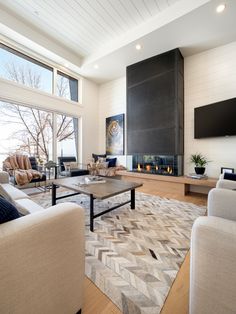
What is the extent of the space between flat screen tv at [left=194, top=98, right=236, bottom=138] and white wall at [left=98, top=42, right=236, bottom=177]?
23 centimetres

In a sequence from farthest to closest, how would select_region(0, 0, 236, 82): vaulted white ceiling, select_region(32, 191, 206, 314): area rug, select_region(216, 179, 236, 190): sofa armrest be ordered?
select_region(0, 0, 236, 82): vaulted white ceiling, select_region(216, 179, 236, 190): sofa armrest, select_region(32, 191, 206, 314): area rug

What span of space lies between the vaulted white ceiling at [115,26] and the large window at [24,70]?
0.37 m

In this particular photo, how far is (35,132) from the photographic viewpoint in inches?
171

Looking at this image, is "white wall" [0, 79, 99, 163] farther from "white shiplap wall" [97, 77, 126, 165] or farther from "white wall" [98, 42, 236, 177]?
"white wall" [98, 42, 236, 177]

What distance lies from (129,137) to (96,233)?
10.3 feet

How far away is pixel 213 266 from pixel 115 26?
14.3ft

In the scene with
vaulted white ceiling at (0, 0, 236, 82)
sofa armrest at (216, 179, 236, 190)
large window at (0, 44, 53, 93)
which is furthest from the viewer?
large window at (0, 44, 53, 93)

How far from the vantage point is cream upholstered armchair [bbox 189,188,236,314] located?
0.64 metres

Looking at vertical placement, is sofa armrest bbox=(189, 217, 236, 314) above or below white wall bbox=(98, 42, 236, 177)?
below

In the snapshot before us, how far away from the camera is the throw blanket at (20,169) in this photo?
3084 mm

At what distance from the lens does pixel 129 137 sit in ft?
15.0

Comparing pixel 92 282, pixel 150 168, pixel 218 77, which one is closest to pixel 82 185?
pixel 92 282

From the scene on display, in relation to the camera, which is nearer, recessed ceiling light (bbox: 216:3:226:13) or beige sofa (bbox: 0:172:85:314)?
beige sofa (bbox: 0:172:85:314)

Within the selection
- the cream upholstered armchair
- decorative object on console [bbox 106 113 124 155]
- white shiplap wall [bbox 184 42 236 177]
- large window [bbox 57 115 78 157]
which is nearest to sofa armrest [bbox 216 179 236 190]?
the cream upholstered armchair
